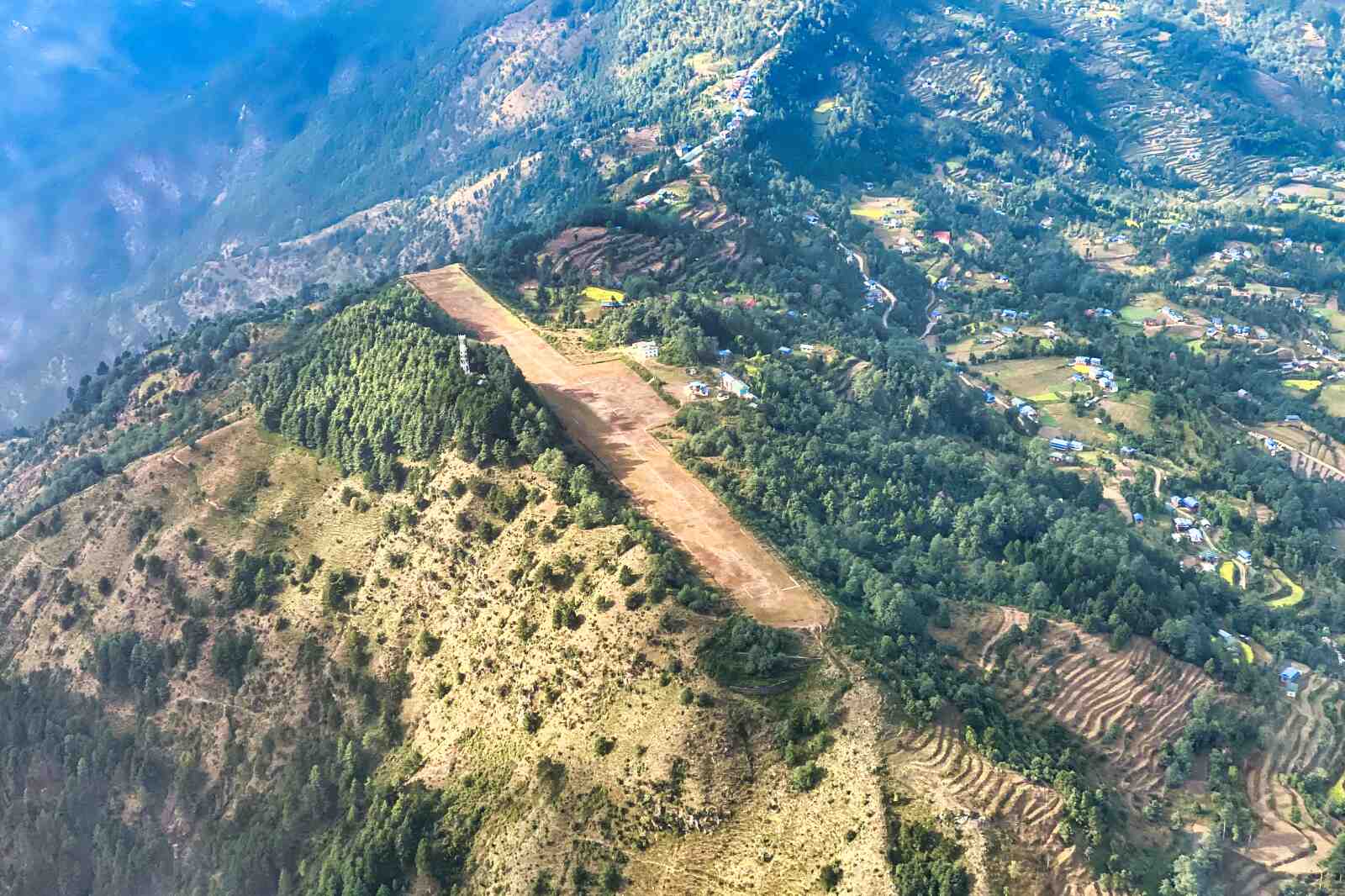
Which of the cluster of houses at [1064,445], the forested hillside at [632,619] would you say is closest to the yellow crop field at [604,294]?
the forested hillside at [632,619]

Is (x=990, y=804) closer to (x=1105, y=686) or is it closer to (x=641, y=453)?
(x=1105, y=686)

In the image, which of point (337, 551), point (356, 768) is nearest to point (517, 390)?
point (337, 551)

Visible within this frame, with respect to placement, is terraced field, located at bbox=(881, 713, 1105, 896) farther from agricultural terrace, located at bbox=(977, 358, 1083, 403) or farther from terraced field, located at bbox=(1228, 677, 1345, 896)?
agricultural terrace, located at bbox=(977, 358, 1083, 403)

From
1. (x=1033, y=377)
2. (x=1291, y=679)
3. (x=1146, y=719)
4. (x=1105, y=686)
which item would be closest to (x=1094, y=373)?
(x=1033, y=377)

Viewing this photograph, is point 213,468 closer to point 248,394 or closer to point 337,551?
point 248,394

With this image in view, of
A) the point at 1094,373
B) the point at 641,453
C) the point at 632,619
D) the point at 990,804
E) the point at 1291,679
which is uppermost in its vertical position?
the point at 641,453

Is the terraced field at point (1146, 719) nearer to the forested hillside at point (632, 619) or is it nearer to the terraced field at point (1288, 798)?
the terraced field at point (1288, 798)
